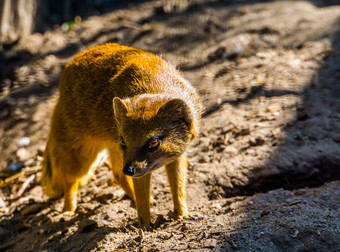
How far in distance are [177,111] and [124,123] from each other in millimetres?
448

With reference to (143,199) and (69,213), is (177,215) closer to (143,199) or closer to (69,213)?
(143,199)

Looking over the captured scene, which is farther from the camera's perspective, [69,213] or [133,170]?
[69,213]

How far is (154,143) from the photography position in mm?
3018

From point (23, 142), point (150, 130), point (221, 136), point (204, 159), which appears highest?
point (150, 130)

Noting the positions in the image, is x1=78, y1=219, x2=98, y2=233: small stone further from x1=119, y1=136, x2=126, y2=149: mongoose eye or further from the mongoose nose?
the mongoose nose

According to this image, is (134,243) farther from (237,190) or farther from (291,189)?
(291,189)

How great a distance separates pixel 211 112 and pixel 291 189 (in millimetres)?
1715

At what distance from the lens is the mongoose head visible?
2.96 m

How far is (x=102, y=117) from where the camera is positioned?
3.78m

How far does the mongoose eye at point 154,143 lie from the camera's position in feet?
9.83

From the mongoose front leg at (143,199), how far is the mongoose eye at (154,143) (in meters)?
0.51

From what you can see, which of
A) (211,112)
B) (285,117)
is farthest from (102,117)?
(285,117)

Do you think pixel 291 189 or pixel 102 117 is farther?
pixel 291 189

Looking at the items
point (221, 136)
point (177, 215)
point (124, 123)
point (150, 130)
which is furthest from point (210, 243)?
point (221, 136)
